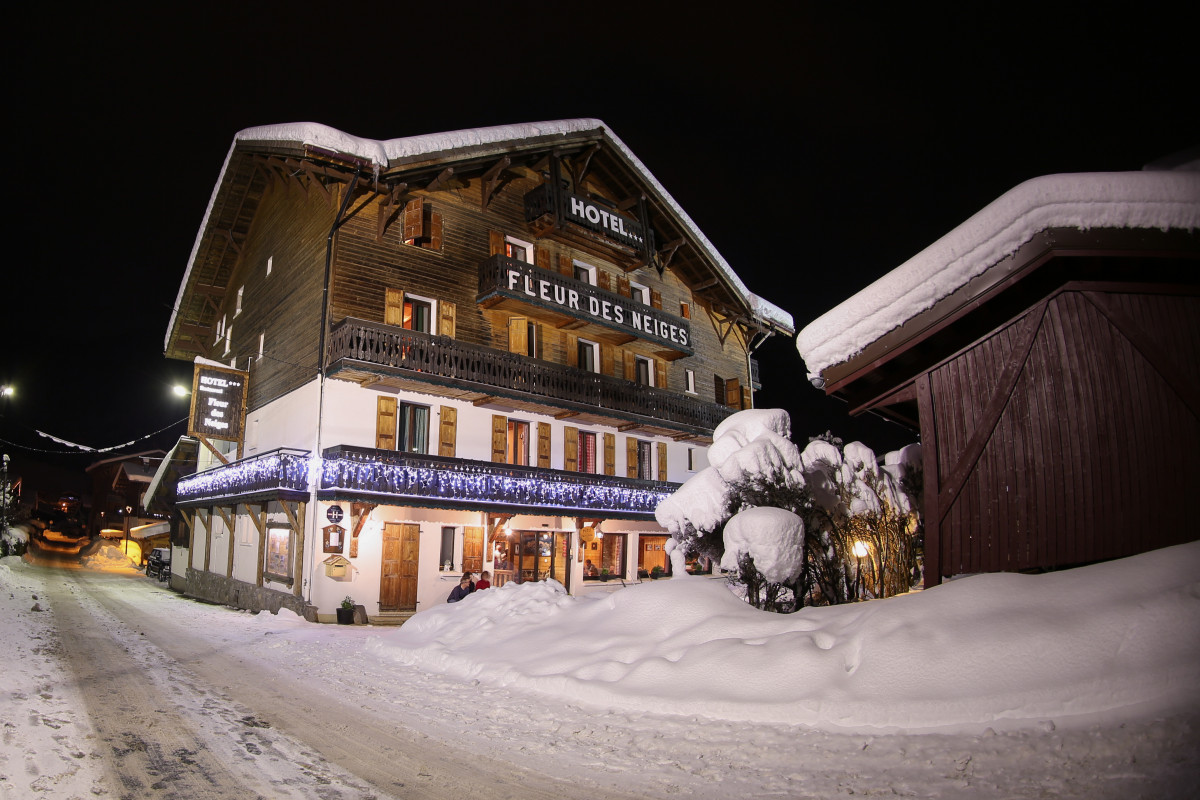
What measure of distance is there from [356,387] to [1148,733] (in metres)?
19.6

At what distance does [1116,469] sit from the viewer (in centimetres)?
751

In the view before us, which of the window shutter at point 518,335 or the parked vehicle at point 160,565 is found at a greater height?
the window shutter at point 518,335

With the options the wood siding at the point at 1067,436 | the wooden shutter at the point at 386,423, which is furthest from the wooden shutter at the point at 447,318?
the wood siding at the point at 1067,436

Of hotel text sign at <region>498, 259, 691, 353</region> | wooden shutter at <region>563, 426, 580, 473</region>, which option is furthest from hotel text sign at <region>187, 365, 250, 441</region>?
wooden shutter at <region>563, 426, 580, 473</region>

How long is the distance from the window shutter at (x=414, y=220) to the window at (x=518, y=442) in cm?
695

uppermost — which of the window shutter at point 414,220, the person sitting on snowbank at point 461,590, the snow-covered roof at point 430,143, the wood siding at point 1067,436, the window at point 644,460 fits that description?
the snow-covered roof at point 430,143

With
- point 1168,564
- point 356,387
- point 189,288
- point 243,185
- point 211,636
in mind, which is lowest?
point 211,636

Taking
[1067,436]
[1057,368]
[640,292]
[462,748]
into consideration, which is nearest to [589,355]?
[640,292]

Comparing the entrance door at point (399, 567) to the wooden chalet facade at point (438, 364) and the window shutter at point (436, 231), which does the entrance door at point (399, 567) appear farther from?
the window shutter at point (436, 231)

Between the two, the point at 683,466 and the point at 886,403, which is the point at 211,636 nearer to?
the point at 886,403

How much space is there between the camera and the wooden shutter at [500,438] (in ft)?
76.8

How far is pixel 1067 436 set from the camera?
7.88 m

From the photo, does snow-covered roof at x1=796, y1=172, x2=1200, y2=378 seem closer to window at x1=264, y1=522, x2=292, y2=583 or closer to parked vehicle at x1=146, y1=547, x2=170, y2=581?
window at x1=264, y1=522, x2=292, y2=583

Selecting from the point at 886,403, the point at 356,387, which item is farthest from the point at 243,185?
the point at 886,403
